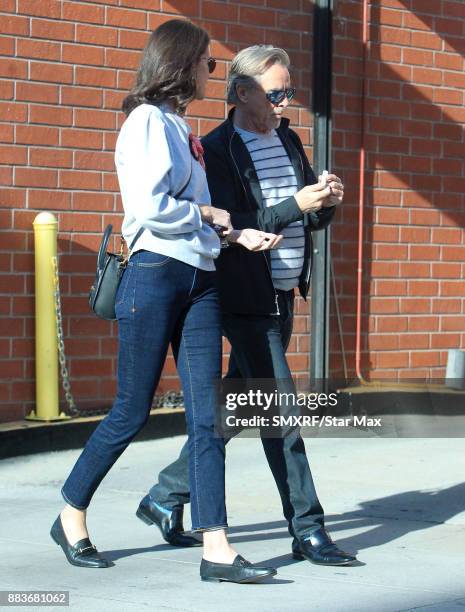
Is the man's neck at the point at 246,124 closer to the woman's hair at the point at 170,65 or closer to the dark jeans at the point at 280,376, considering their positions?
the woman's hair at the point at 170,65

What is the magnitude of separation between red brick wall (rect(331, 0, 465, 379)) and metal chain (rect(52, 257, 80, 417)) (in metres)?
2.15

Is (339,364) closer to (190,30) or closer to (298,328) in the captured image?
(298,328)

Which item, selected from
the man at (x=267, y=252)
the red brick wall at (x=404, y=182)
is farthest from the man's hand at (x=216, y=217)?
the red brick wall at (x=404, y=182)

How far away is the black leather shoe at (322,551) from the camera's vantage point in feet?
16.0

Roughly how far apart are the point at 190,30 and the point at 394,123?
4903 millimetres

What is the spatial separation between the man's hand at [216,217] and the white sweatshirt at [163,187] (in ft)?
0.15

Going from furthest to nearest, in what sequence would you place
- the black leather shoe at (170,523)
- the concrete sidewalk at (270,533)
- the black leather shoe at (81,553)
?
the black leather shoe at (170,523), the black leather shoe at (81,553), the concrete sidewalk at (270,533)

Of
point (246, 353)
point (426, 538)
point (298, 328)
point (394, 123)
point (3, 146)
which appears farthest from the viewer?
point (394, 123)

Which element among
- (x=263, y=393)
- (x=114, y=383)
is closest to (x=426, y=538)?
(x=263, y=393)

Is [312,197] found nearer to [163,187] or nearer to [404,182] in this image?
[163,187]

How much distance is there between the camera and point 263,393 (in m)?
5.05

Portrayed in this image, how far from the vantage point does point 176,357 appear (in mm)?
4785

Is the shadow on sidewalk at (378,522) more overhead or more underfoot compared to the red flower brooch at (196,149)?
more underfoot

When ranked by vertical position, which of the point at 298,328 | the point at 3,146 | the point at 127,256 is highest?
the point at 3,146
